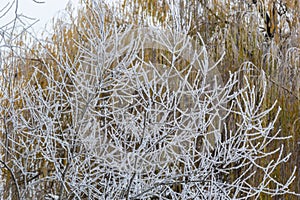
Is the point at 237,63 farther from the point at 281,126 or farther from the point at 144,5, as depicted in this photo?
the point at 144,5

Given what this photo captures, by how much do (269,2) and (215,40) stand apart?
Result: 1.93 feet

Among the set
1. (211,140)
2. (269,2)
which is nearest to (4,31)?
(211,140)

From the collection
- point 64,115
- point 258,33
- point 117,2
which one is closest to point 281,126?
point 258,33

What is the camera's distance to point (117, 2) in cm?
502

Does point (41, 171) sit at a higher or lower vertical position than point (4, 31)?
lower

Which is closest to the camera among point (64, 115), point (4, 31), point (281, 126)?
point (4, 31)

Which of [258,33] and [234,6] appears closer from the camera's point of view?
[258,33]

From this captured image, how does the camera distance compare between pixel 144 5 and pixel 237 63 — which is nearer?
pixel 237 63

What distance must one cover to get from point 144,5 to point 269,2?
1.12 metres

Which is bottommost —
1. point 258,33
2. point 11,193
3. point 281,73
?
point 11,193

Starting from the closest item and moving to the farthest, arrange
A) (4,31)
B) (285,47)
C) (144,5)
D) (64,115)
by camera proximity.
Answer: (4,31) → (285,47) → (64,115) → (144,5)

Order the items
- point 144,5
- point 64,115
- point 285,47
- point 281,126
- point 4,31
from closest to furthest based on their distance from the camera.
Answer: point 4,31
point 281,126
point 285,47
point 64,115
point 144,5

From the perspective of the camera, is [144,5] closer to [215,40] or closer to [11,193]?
[215,40]

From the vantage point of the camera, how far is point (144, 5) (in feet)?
16.1
